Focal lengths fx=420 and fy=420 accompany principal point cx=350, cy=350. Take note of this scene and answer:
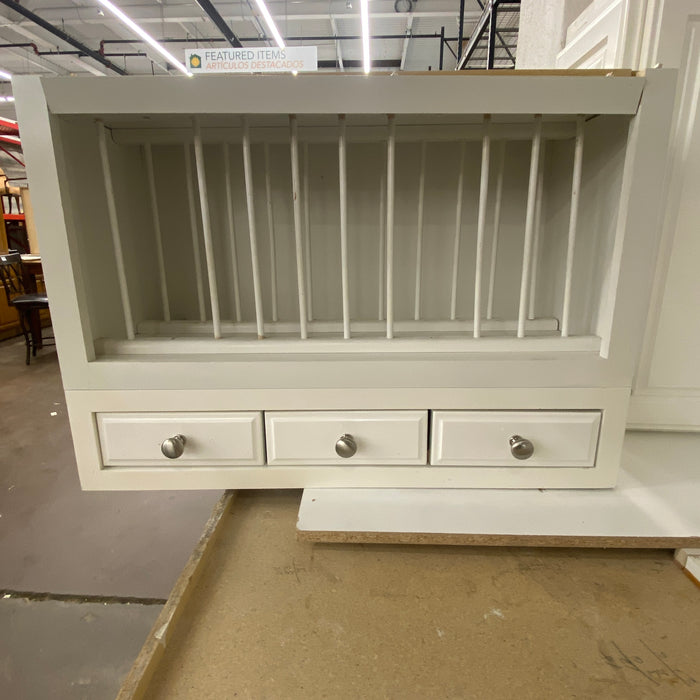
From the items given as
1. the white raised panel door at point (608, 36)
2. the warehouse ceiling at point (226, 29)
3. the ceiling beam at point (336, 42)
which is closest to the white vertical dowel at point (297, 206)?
the white raised panel door at point (608, 36)

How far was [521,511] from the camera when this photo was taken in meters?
0.66

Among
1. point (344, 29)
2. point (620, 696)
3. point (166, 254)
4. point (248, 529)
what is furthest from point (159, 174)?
point (344, 29)

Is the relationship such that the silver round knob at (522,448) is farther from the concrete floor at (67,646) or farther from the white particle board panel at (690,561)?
the concrete floor at (67,646)

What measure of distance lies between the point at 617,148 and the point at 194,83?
64cm

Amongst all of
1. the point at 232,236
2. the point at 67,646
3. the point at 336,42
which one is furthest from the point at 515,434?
the point at 336,42

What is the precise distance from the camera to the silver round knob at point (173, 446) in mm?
652

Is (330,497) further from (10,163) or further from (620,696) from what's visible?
(10,163)

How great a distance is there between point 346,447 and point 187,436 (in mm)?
263

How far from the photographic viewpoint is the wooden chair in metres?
3.05

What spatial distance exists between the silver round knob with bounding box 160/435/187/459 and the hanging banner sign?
1.84ft

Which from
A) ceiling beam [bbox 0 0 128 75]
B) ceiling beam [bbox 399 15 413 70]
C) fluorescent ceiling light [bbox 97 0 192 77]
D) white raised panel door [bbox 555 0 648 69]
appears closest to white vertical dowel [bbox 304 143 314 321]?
white raised panel door [bbox 555 0 648 69]

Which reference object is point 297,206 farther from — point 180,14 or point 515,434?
point 180,14

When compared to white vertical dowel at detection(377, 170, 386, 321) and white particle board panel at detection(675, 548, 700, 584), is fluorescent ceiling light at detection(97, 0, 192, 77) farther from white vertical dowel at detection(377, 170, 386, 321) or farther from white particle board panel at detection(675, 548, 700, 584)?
white particle board panel at detection(675, 548, 700, 584)

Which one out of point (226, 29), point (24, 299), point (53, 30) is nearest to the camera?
point (24, 299)
